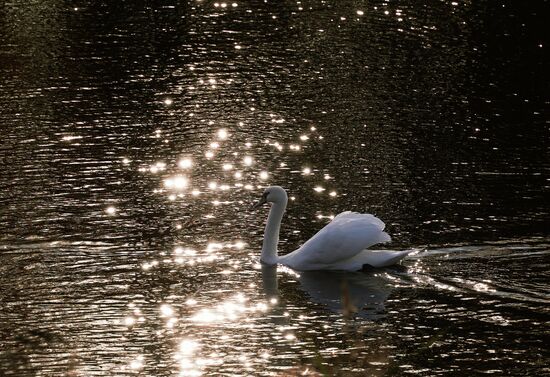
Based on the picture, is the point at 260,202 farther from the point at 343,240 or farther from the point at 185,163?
the point at 185,163

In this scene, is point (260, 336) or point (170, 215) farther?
point (170, 215)

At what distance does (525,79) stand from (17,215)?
543 inches

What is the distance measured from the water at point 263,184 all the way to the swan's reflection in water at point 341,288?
1.9 inches

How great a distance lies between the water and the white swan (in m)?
0.22

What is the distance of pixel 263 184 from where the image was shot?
2020cm

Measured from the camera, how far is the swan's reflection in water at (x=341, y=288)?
15234mm

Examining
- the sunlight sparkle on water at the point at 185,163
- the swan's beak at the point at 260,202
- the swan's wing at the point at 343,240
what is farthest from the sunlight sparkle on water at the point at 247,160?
the swan's wing at the point at 343,240

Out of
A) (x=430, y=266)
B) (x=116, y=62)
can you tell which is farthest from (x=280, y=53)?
(x=430, y=266)

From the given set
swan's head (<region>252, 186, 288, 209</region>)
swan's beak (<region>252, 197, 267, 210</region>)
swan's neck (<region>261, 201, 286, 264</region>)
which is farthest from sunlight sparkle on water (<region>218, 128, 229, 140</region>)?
swan's neck (<region>261, 201, 286, 264</region>)

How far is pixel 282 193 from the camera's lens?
17656 mm

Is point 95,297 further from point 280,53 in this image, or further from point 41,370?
point 280,53

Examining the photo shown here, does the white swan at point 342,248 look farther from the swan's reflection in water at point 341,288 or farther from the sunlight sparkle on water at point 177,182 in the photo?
the sunlight sparkle on water at point 177,182

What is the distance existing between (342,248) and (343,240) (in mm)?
118

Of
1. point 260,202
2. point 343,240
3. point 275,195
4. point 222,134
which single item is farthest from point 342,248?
point 222,134
